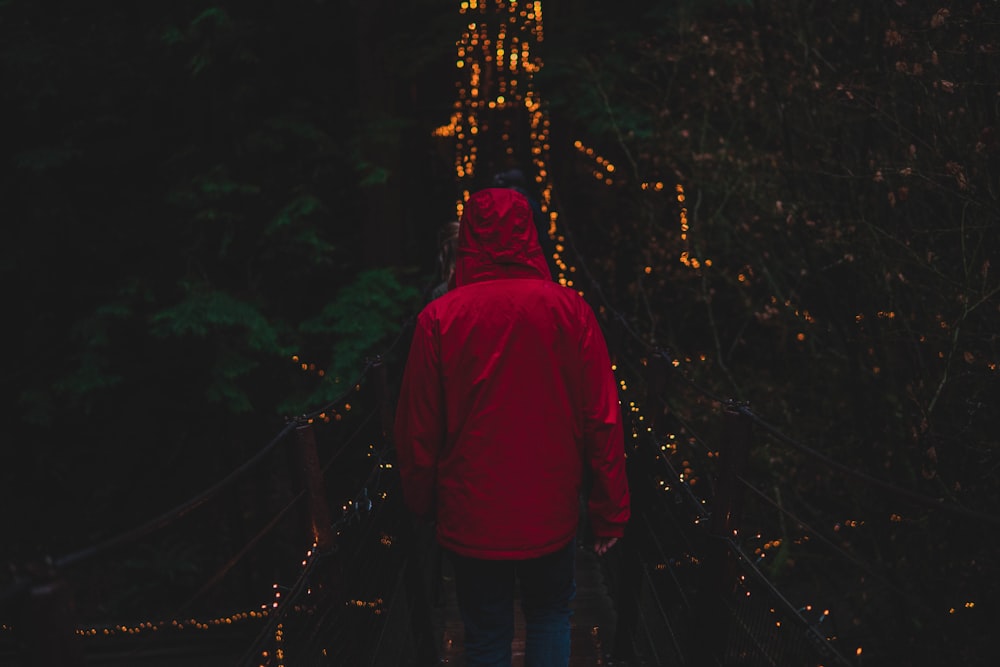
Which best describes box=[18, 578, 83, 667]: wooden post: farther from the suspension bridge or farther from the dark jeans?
the dark jeans

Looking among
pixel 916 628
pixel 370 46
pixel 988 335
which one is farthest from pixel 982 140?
pixel 370 46

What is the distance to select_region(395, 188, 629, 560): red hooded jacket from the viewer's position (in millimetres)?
2209

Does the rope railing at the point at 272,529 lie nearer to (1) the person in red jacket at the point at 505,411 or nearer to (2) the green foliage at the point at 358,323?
(1) the person in red jacket at the point at 505,411

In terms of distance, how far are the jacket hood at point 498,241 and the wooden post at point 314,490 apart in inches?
35.3

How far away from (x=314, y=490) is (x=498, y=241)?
116 centimetres

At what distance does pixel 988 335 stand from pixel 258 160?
776 centimetres

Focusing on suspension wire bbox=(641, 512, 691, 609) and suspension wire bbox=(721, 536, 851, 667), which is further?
suspension wire bbox=(641, 512, 691, 609)

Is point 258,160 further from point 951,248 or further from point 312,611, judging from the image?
point 312,611

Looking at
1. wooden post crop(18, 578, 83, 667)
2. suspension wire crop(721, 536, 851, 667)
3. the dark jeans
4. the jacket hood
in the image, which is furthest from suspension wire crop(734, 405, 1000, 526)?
wooden post crop(18, 578, 83, 667)

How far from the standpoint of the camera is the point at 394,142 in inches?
394

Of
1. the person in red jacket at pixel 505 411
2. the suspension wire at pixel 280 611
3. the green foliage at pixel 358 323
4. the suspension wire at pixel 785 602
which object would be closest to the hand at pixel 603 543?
the person in red jacket at pixel 505 411

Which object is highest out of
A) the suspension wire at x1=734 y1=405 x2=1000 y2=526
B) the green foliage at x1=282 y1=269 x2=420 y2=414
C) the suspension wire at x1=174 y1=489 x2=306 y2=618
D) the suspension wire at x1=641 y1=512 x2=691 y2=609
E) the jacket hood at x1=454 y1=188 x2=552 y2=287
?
the jacket hood at x1=454 y1=188 x2=552 y2=287

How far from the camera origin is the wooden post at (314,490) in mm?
2828

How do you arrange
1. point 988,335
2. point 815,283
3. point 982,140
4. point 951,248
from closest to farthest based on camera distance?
point 982,140, point 988,335, point 951,248, point 815,283
